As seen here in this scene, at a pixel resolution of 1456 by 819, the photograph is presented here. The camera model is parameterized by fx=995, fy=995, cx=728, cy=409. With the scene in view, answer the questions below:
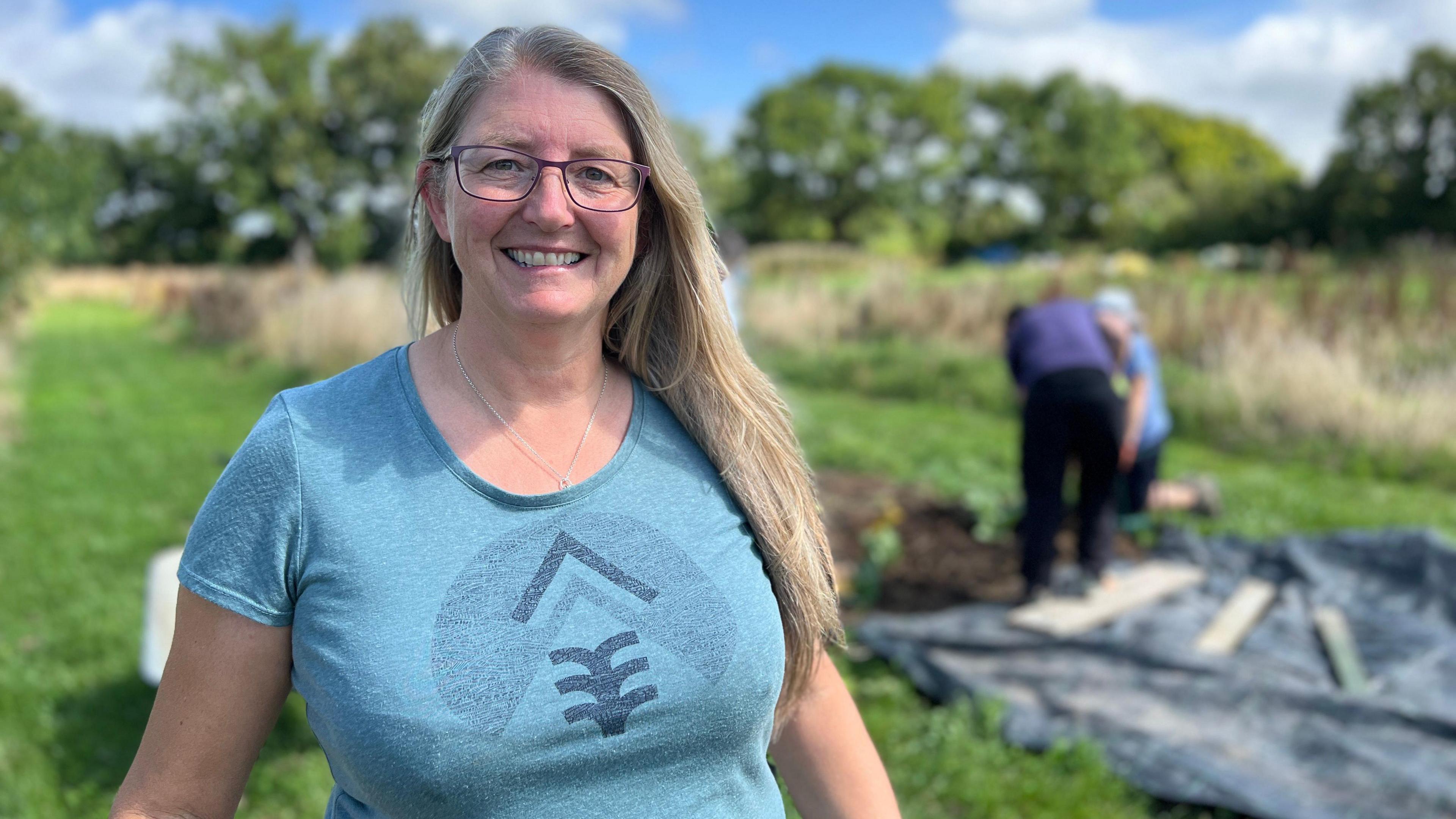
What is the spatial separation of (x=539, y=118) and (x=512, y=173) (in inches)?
3.5

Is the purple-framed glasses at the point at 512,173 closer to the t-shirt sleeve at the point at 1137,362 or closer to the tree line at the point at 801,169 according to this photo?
the tree line at the point at 801,169

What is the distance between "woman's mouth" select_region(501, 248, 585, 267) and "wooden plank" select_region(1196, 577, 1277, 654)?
4182 mm

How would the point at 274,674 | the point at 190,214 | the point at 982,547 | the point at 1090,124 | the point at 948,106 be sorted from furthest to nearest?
the point at 948,106 → the point at 1090,124 → the point at 190,214 → the point at 982,547 → the point at 274,674

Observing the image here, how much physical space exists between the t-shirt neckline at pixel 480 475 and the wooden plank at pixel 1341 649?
162 inches

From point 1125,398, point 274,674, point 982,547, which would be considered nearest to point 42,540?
point 982,547

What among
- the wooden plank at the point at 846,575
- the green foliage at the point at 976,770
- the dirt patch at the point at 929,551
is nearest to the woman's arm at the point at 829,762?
the green foliage at the point at 976,770

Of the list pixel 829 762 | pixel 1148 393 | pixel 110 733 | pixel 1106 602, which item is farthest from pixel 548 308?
pixel 1148 393

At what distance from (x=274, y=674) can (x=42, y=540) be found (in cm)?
648

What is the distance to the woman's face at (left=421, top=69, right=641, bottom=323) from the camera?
1.44 m

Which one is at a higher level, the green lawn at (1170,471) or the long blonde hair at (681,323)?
the long blonde hair at (681,323)

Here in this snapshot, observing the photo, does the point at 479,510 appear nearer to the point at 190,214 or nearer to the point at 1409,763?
the point at 1409,763

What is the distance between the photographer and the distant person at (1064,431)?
16.4 feet

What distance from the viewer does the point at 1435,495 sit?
7.68 m

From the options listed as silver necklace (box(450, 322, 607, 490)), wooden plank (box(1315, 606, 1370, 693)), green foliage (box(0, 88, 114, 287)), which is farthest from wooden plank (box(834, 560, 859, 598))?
green foliage (box(0, 88, 114, 287))
